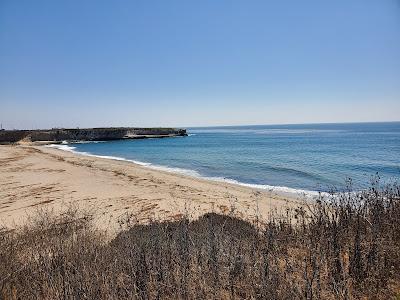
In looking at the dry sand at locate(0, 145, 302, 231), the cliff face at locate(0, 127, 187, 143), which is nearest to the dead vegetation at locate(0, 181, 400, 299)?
the dry sand at locate(0, 145, 302, 231)

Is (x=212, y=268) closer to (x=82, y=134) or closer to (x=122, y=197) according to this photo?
(x=122, y=197)

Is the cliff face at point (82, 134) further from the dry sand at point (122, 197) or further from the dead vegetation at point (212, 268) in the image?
the dead vegetation at point (212, 268)

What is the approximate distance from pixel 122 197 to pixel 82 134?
88.0 meters

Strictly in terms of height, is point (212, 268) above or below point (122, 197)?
above

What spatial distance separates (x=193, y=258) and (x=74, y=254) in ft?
6.18

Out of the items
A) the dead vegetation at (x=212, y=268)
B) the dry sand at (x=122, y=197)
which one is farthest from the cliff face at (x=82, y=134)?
the dead vegetation at (x=212, y=268)

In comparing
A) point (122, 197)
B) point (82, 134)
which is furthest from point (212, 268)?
point (82, 134)

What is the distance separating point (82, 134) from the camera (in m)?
96.6

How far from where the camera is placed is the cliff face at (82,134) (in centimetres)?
8237

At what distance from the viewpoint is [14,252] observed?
17.7 ft

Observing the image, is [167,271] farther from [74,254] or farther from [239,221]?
[239,221]

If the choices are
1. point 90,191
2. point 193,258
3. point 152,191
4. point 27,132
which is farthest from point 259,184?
point 27,132

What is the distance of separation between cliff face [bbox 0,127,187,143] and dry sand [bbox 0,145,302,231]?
6807cm

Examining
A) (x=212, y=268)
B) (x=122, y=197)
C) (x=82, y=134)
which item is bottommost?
(x=122, y=197)
